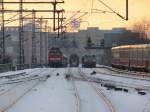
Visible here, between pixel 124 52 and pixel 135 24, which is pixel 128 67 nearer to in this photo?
pixel 124 52

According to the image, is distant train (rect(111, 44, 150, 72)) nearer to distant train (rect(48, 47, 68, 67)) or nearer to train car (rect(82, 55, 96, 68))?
distant train (rect(48, 47, 68, 67))

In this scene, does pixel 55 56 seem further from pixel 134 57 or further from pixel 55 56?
pixel 134 57

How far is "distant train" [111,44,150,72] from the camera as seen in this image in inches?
2318

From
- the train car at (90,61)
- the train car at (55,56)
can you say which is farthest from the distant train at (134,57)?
the train car at (90,61)

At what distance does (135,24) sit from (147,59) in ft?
349

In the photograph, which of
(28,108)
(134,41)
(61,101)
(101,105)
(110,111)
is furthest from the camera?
(134,41)

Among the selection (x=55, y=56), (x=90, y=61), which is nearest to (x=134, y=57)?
(x=55, y=56)

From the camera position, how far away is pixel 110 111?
20625mm

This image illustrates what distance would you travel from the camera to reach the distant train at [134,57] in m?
58.9

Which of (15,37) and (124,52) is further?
(15,37)

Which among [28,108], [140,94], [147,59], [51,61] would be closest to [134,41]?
[51,61]

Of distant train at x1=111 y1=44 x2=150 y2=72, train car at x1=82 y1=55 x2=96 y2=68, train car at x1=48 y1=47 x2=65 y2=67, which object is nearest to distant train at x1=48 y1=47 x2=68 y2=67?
train car at x1=48 y1=47 x2=65 y2=67

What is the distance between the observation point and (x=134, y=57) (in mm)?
65438

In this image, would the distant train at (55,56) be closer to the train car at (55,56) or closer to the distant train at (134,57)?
the train car at (55,56)
